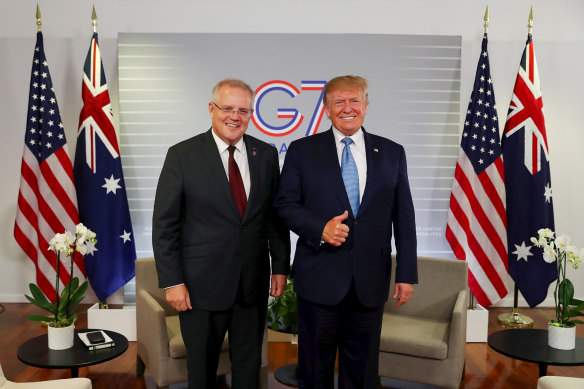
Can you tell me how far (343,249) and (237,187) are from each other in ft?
1.77

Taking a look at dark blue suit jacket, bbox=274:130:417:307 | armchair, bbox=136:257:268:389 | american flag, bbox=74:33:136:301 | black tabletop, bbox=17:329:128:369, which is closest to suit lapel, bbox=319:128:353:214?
dark blue suit jacket, bbox=274:130:417:307

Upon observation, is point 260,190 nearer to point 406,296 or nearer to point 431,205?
point 406,296

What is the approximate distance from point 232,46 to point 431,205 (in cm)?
226

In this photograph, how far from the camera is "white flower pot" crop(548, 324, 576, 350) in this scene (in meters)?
3.38

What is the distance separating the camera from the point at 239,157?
9.02ft

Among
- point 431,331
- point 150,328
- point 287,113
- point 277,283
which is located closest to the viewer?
point 277,283

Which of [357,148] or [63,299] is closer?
[357,148]

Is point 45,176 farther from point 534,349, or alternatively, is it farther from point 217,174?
point 534,349

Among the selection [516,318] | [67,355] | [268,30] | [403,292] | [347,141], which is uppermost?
[268,30]

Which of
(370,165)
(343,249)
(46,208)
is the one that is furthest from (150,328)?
(46,208)

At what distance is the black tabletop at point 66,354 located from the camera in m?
3.14

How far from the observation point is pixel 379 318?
271cm

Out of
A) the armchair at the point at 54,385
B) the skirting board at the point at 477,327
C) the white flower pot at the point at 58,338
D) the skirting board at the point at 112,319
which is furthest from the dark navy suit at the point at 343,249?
the skirting board at the point at 112,319

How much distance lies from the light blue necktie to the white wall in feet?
9.59
